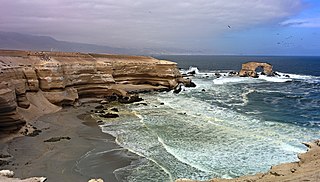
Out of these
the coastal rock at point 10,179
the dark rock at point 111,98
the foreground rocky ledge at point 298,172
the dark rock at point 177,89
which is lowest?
the dark rock at point 111,98

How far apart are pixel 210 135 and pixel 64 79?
2053cm

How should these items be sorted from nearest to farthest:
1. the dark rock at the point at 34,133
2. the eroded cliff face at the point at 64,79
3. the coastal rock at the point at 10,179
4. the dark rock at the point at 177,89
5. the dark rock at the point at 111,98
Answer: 1. the coastal rock at the point at 10,179
2. the dark rock at the point at 34,133
3. the eroded cliff face at the point at 64,79
4. the dark rock at the point at 111,98
5. the dark rock at the point at 177,89

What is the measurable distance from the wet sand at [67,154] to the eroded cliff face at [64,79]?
2731 mm

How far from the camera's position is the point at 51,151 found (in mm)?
20547

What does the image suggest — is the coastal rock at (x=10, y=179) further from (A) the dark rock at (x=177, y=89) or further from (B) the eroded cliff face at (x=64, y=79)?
(A) the dark rock at (x=177, y=89)

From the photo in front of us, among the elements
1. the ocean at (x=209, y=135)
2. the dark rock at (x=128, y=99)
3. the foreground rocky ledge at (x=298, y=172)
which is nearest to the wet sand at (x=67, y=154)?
the ocean at (x=209, y=135)

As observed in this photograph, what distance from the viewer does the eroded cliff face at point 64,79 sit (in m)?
26.5

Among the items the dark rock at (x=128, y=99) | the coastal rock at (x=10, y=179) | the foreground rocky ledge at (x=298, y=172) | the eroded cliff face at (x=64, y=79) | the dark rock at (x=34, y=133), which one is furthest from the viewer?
the dark rock at (x=128, y=99)

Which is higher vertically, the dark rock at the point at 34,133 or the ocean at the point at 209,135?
the ocean at the point at 209,135

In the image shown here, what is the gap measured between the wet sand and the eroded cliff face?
2.73 metres

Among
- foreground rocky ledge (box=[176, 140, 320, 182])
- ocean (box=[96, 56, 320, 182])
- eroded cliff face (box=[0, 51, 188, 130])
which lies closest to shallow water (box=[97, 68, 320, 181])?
ocean (box=[96, 56, 320, 182])

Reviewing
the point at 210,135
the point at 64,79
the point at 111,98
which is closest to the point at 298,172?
the point at 210,135

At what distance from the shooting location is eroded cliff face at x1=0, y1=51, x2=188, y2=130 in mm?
26528

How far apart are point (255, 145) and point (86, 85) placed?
84.3 feet
